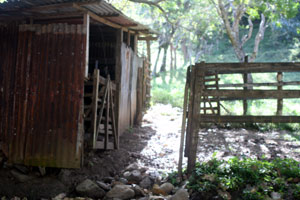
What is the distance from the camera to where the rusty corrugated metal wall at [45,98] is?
590cm

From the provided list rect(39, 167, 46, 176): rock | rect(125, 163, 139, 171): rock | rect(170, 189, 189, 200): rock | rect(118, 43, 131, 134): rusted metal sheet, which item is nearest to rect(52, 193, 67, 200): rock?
rect(39, 167, 46, 176): rock

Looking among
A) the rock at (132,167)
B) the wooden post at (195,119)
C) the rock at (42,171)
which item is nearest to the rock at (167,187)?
the wooden post at (195,119)

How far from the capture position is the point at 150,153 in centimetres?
793

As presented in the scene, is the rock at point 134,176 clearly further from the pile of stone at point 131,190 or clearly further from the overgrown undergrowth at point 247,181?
the overgrown undergrowth at point 247,181

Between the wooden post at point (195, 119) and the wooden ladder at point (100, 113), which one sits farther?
the wooden ladder at point (100, 113)

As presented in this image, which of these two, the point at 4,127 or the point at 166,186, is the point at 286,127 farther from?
the point at 4,127

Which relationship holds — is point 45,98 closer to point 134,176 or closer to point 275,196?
point 134,176

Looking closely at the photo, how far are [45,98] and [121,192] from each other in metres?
2.37

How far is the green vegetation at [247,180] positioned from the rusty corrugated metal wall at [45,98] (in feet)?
8.04

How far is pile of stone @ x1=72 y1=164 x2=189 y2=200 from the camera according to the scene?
5258 millimetres

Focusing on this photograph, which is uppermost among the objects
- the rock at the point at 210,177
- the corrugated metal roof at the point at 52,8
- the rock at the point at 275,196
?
the corrugated metal roof at the point at 52,8

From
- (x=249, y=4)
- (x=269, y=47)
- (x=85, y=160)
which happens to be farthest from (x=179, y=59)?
(x=85, y=160)

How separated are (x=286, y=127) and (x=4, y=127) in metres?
8.21

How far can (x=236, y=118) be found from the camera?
5555 millimetres
